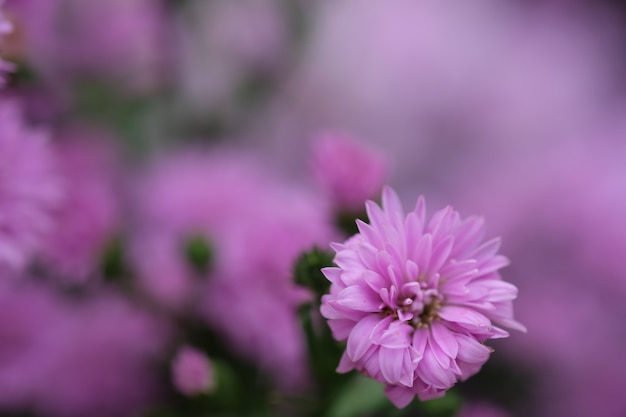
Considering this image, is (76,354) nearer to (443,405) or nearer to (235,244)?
A: (235,244)

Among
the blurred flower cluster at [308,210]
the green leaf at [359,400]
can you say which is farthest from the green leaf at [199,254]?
the green leaf at [359,400]

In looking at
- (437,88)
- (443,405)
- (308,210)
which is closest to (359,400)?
(443,405)

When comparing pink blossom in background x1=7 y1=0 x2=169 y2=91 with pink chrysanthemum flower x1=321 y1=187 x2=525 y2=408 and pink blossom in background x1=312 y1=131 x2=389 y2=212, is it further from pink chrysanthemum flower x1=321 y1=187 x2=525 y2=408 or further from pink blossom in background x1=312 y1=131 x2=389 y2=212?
pink chrysanthemum flower x1=321 y1=187 x2=525 y2=408

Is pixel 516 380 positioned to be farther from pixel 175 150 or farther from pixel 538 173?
pixel 175 150

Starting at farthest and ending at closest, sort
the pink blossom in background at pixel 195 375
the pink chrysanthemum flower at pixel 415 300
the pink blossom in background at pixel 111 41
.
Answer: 1. the pink blossom in background at pixel 111 41
2. the pink blossom in background at pixel 195 375
3. the pink chrysanthemum flower at pixel 415 300

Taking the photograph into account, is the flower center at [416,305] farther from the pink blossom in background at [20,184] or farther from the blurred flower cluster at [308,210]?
the pink blossom in background at [20,184]

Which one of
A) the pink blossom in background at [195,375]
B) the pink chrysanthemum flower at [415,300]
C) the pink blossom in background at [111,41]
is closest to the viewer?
the pink chrysanthemum flower at [415,300]

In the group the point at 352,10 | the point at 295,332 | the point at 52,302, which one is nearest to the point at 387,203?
the point at 295,332
